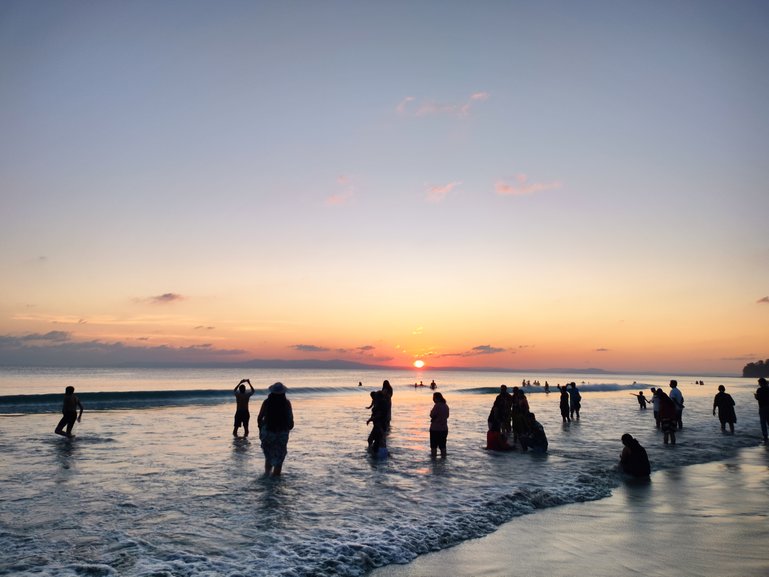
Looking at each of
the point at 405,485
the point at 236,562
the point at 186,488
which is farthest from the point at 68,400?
the point at 236,562

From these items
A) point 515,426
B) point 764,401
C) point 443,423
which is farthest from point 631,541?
point 764,401

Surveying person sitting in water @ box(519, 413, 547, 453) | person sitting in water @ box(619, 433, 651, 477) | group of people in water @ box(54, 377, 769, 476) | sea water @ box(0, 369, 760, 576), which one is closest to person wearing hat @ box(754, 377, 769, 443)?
group of people in water @ box(54, 377, 769, 476)

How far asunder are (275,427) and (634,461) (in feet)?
28.3

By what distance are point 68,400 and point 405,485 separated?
13790 millimetres

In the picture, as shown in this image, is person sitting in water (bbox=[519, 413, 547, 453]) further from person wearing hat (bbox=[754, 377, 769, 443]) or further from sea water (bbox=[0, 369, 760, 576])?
person wearing hat (bbox=[754, 377, 769, 443])

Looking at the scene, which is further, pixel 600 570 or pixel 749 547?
pixel 749 547

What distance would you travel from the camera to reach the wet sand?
607 cm

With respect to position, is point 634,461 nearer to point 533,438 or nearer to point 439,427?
point 533,438

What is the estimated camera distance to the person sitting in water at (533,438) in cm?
1529

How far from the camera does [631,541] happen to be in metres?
7.03

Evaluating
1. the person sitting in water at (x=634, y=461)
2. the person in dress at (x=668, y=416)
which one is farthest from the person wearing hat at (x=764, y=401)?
Answer: the person sitting in water at (x=634, y=461)

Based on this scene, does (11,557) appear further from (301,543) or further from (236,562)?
(301,543)

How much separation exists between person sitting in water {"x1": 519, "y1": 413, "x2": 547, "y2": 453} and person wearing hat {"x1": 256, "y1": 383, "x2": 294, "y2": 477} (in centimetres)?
812

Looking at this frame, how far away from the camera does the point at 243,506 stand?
880 centimetres
